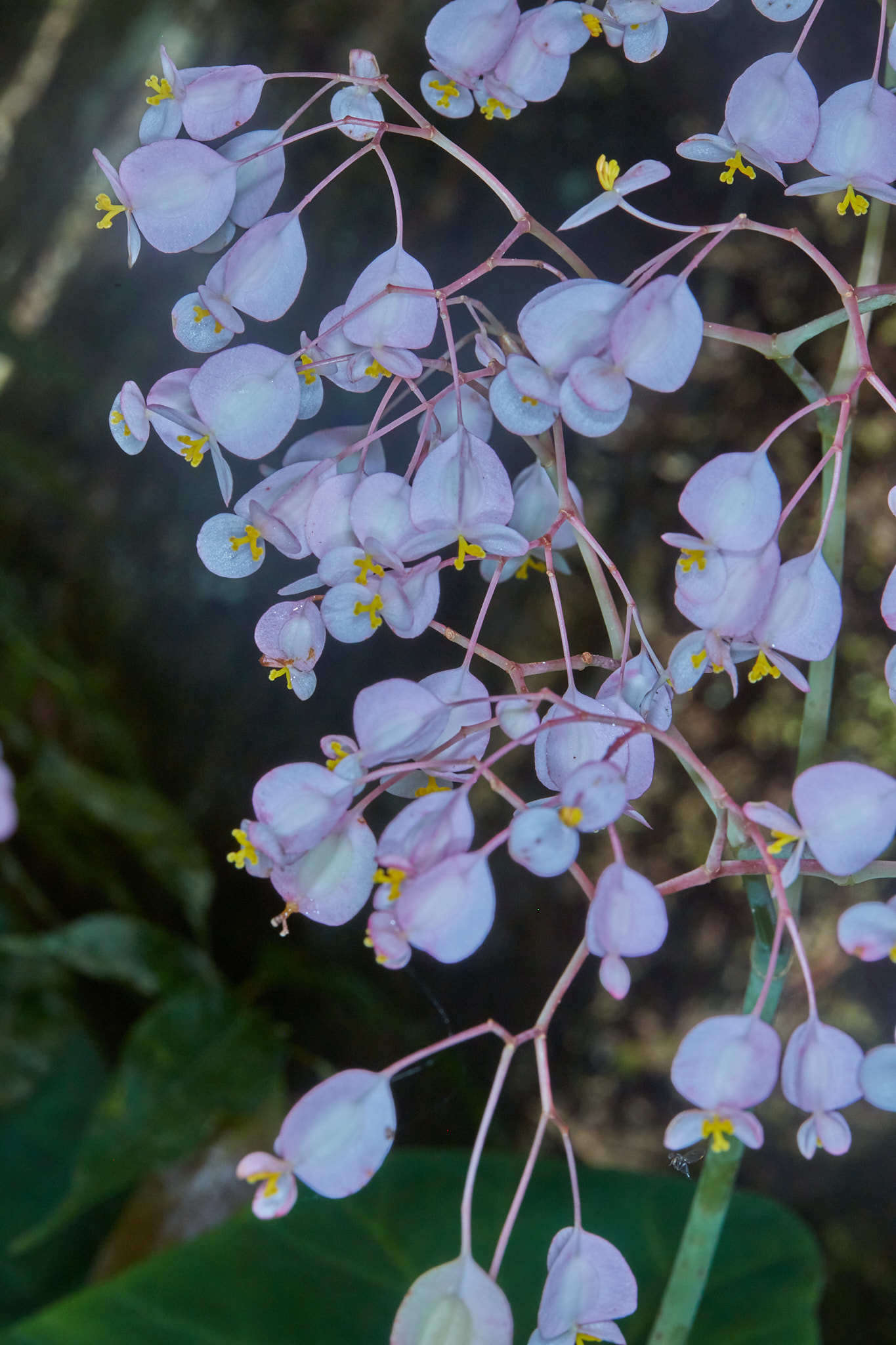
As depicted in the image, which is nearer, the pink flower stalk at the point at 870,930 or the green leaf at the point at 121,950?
the pink flower stalk at the point at 870,930

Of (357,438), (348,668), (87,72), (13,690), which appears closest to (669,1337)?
(357,438)

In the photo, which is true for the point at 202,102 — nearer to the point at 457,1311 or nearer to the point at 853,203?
the point at 853,203

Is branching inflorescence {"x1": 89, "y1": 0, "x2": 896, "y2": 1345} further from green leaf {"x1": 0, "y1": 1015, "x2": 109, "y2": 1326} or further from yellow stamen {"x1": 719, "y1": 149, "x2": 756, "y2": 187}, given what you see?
green leaf {"x1": 0, "y1": 1015, "x2": 109, "y2": 1326}

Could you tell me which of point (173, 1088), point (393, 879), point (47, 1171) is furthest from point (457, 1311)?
point (47, 1171)

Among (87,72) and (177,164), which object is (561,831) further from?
(87,72)

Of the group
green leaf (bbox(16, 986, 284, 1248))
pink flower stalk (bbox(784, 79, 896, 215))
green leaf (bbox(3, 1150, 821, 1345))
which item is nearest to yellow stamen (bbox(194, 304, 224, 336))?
pink flower stalk (bbox(784, 79, 896, 215))

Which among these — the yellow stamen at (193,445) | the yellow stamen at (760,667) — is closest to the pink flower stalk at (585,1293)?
the yellow stamen at (760,667)

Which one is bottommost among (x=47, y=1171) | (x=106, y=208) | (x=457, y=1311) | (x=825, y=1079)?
(x=47, y=1171)

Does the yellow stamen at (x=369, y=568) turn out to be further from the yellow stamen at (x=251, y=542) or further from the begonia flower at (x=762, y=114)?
the begonia flower at (x=762, y=114)
